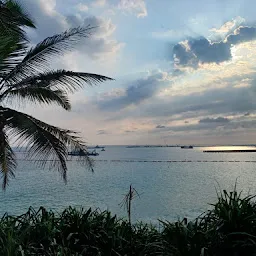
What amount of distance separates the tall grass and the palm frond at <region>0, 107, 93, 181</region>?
9.06ft

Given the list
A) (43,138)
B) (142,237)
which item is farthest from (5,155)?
(142,237)

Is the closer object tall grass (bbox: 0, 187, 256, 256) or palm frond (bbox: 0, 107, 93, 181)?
tall grass (bbox: 0, 187, 256, 256)

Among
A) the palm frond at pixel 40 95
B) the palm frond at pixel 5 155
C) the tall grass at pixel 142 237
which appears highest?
the palm frond at pixel 40 95

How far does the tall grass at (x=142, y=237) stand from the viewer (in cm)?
391

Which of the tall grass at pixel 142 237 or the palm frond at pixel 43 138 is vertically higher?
the palm frond at pixel 43 138

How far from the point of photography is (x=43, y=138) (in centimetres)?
816

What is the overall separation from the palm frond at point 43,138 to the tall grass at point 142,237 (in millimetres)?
2762

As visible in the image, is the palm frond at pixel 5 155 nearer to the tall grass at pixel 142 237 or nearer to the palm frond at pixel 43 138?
the palm frond at pixel 43 138

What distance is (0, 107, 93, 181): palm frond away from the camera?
815cm

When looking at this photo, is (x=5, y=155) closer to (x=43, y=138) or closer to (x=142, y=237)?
(x=43, y=138)

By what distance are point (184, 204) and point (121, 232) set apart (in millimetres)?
24912

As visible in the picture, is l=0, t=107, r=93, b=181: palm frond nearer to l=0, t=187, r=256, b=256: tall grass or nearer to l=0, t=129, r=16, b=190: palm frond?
l=0, t=129, r=16, b=190: palm frond

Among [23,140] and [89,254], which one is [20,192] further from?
[89,254]

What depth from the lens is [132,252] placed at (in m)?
5.21
